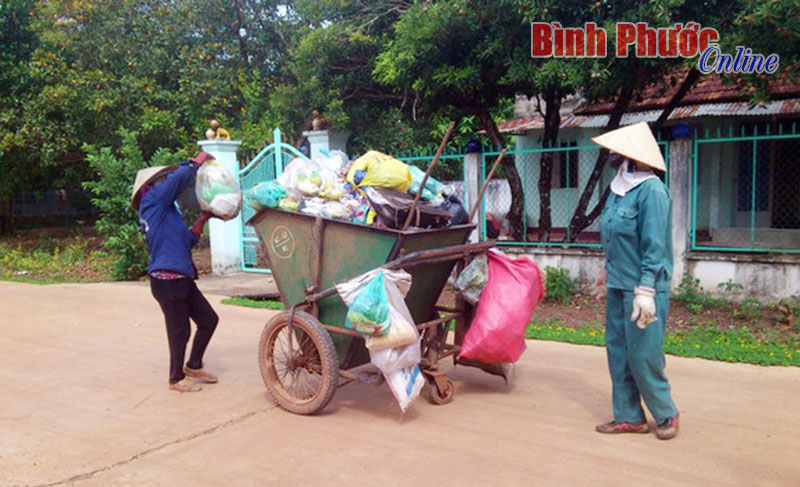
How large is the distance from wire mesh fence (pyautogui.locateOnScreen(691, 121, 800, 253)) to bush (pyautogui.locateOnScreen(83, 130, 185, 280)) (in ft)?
29.6

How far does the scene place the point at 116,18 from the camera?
14094 mm

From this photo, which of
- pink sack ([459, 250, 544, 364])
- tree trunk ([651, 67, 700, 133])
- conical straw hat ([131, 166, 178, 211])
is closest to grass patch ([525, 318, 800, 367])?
pink sack ([459, 250, 544, 364])

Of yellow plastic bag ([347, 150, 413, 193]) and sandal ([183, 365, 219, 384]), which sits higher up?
yellow plastic bag ([347, 150, 413, 193])

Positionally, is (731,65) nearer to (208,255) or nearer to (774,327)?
(774,327)

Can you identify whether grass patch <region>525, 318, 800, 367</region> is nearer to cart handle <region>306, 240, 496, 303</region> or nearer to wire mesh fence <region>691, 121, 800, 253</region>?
cart handle <region>306, 240, 496, 303</region>

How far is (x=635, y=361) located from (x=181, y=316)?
311 centimetres

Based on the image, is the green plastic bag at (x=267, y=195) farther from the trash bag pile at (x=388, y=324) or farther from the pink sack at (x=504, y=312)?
the pink sack at (x=504, y=312)

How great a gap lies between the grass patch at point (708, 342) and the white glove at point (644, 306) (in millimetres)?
2359

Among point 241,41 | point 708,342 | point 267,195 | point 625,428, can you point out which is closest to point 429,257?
point 267,195

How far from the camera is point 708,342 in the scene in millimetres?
6039

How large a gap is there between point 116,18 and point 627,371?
14.0 metres

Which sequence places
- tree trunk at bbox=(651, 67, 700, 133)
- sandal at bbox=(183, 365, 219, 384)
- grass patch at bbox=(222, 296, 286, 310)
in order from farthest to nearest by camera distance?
tree trunk at bbox=(651, 67, 700, 133) < grass patch at bbox=(222, 296, 286, 310) < sandal at bbox=(183, 365, 219, 384)

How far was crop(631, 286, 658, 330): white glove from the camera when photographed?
344cm

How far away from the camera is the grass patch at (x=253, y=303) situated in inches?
314
